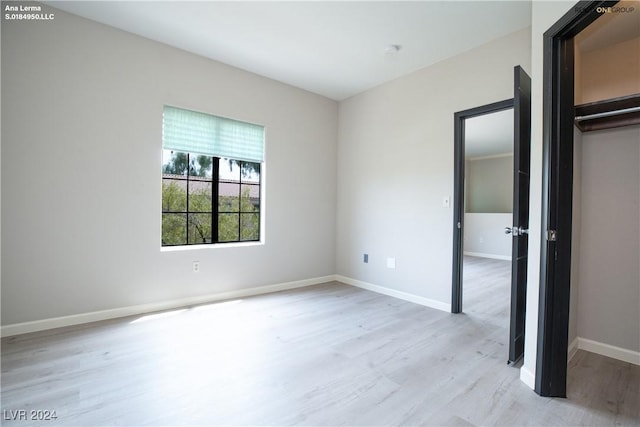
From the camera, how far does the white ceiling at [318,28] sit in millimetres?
2451

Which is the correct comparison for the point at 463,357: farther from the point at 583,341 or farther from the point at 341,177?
the point at 341,177

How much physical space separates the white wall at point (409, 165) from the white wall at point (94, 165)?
1.46m

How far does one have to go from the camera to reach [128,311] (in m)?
2.91

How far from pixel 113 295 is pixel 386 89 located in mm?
3886

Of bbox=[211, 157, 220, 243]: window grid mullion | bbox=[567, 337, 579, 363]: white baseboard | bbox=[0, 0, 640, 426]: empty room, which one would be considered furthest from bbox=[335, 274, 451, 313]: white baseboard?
bbox=[211, 157, 220, 243]: window grid mullion

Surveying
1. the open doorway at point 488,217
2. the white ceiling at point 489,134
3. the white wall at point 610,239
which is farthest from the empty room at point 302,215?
the white ceiling at point 489,134

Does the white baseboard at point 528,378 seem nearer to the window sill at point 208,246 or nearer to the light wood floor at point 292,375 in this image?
the light wood floor at point 292,375

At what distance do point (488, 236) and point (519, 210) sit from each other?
19.1 feet

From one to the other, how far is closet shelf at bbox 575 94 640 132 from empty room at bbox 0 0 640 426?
2cm

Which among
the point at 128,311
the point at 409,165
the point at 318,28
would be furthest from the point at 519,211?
the point at 128,311

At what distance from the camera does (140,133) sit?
2.96 m

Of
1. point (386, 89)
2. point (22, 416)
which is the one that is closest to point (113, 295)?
point (22, 416)

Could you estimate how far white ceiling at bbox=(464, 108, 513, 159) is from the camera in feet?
15.8

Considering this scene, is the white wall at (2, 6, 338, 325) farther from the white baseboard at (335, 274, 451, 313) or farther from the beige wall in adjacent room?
the beige wall in adjacent room
